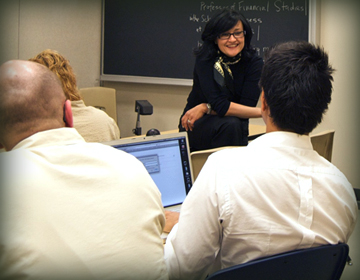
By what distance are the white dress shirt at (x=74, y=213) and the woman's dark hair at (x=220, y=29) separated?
165cm

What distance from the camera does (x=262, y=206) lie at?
3.31 feet

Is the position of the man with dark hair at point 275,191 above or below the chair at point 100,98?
below

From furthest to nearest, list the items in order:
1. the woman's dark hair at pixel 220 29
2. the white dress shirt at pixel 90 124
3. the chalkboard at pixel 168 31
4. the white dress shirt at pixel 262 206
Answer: the chalkboard at pixel 168 31 < the woman's dark hair at pixel 220 29 < the white dress shirt at pixel 90 124 < the white dress shirt at pixel 262 206

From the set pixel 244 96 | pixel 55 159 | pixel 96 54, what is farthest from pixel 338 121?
pixel 55 159

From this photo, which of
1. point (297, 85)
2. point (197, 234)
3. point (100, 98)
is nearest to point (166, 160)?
point (197, 234)

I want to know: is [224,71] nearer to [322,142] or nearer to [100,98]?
[322,142]

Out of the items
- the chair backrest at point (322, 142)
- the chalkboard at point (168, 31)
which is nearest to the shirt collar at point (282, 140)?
the chair backrest at point (322, 142)

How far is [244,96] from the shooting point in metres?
2.50

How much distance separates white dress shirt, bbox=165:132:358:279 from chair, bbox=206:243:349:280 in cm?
5

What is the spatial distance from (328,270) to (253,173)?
32 centimetres

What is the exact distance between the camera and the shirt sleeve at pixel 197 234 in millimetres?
1041

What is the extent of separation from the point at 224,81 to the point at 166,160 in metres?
1.10

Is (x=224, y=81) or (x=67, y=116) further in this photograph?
(x=224, y=81)

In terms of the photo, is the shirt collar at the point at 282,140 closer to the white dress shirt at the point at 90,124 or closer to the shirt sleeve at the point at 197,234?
the shirt sleeve at the point at 197,234
